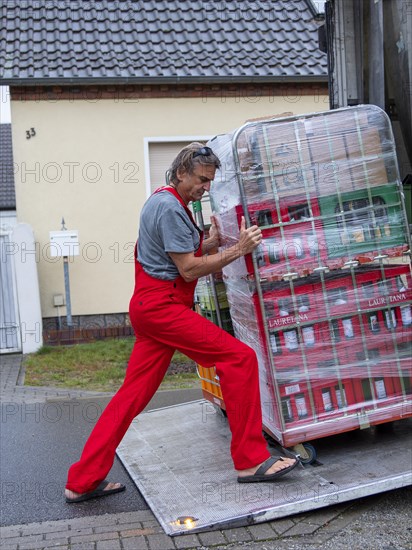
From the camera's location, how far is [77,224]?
11.4 meters

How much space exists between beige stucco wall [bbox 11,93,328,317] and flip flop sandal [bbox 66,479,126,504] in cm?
709

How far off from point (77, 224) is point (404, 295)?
7.63 m

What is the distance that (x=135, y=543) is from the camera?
A: 3.73 m

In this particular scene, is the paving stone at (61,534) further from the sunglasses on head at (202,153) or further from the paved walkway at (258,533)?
the sunglasses on head at (202,153)

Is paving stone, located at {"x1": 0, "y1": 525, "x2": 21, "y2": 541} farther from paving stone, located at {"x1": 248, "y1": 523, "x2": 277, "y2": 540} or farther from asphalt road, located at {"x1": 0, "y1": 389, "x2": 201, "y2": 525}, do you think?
paving stone, located at {"x1": 248, "y1": 523, "x2": 277, "y2": 540}

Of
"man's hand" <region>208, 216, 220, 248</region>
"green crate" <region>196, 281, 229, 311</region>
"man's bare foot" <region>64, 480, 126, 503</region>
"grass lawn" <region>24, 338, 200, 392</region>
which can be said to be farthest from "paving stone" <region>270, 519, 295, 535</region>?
"grass lawn" <region>24, 338, 200, 392</region>

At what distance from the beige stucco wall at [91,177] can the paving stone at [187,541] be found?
787 cm

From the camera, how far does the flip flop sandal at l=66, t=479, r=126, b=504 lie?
4.33 meters

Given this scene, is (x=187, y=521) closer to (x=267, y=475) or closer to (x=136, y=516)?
(x=136, y=516)

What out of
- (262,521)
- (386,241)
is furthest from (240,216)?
(262,521)

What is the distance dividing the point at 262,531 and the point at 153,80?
8.67 m

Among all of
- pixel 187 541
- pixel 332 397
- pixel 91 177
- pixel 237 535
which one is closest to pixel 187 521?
pixel 187 541

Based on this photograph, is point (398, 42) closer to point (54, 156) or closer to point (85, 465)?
point (85, 465)

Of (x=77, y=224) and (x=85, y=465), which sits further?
(x=77, y=224)
